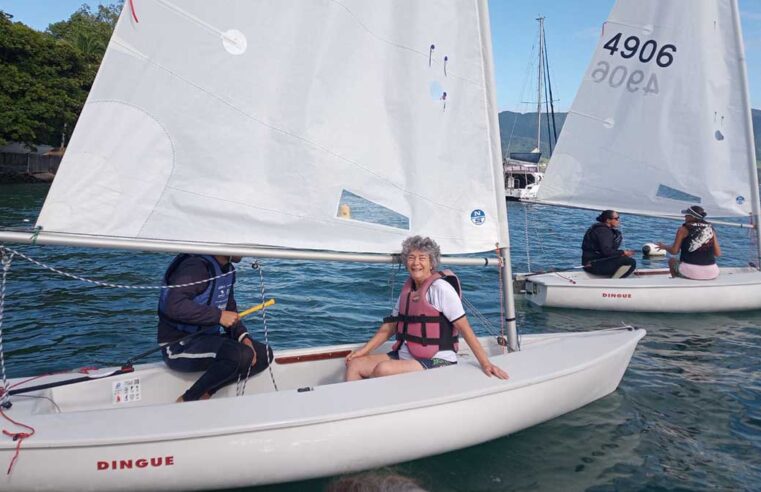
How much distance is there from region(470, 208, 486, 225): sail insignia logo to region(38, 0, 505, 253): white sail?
0.07ft

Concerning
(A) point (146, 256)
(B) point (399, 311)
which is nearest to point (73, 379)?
(B) point (399, 311)

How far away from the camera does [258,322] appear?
7555 mm

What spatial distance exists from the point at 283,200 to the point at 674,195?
732 cm

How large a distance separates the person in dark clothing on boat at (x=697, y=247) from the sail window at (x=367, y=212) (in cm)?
578

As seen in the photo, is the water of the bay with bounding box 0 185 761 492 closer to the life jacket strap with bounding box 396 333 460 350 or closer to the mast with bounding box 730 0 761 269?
the life jacket strap with bounding box 396 333 460 350

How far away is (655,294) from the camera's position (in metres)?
8.24

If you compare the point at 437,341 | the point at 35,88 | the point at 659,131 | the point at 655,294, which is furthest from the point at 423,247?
the point at 35,88

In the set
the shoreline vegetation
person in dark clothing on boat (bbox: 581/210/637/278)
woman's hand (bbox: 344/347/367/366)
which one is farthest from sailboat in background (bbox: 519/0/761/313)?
the shoreline vegetation

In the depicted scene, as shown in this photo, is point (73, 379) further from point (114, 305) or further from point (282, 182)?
point (114, 305)

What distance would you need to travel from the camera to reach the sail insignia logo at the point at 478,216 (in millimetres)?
4461

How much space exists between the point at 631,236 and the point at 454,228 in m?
15.7

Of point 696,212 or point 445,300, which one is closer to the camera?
point 445,300

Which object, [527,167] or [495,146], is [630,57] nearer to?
[495,146]

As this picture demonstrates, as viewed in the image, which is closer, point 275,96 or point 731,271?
point 275,96
